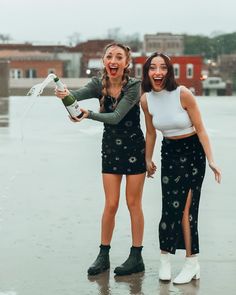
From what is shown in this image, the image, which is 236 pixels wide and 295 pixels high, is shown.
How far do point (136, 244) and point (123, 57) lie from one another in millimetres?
1321

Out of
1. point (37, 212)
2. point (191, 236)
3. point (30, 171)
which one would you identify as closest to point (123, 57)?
point (191, 236)

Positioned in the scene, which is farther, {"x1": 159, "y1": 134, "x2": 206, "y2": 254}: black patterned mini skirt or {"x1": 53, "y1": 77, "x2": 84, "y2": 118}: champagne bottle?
{"x1": 159, "y1": 134, "x2": 206, "y2": 254}: black patterned mini skirt

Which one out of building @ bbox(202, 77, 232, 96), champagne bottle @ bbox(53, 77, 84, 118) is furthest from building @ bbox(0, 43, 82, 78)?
champagne bottle @ bbox(53, 77, 84, 118)

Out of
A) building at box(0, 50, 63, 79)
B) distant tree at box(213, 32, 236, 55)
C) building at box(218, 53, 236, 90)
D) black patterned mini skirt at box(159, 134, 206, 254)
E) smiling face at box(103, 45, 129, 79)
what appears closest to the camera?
black patterned mini skirt at box(159, 134, 206, 254)

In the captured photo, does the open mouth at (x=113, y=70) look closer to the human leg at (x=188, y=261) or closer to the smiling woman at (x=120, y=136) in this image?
the smiling woman at (x=120, y=136)

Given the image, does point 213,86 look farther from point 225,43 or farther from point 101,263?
point 101,263

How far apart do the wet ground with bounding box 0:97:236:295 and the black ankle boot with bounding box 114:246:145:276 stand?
0.18 feet

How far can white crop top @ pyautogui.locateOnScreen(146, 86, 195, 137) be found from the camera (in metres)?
5.54

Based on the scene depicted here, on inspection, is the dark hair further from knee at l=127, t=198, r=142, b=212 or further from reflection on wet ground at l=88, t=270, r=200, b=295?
reflection on wet ground at l=88, t=270, r=200, b=295

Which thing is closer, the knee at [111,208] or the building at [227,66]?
the knee at [111,208]

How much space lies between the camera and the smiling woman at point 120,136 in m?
5.74

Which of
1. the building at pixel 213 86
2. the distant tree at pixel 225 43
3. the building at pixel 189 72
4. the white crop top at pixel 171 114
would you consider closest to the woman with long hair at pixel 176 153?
the white crop top at pixel 171 114

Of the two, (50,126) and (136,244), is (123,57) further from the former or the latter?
(50,126)

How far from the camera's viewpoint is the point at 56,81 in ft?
17.9
